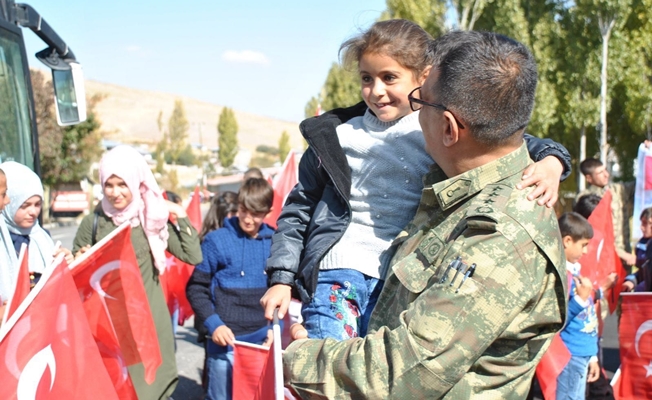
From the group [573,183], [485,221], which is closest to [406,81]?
[485,221]

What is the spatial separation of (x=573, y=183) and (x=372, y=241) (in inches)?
849

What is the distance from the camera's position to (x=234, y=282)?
502cm

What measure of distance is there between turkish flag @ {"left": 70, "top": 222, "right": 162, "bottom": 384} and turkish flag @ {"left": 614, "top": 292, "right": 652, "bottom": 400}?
8.52ft

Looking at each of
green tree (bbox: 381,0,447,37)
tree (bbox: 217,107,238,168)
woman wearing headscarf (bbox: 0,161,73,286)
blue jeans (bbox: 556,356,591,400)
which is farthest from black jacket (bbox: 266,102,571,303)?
tree (bbox: 217,107,238,168)

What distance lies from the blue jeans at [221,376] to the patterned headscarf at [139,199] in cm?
70

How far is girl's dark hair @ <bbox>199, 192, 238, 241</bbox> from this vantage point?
6566mm

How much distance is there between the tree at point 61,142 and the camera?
95.9 ft

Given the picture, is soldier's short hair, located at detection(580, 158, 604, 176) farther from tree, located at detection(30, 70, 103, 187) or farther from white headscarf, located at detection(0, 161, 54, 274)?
tree, located at detection(30, 70, 103, 187)

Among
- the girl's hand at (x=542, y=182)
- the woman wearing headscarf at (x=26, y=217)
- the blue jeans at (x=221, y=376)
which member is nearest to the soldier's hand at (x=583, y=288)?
the blue jeans at (x=221, y=376)

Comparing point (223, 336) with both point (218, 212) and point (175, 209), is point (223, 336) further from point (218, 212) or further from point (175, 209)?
point (218, 212)

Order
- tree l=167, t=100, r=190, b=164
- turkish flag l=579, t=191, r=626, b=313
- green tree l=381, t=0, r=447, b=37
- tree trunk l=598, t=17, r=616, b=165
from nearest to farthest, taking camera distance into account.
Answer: turkish flag l=579, t=191, r=626, b=313 < tree trunk l=598, t=17, r=616, b=165 < green tree l=381, t=0, r=447, b=37 < tree l=167, t=100, r=190, b=164

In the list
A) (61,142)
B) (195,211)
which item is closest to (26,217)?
(195,211)

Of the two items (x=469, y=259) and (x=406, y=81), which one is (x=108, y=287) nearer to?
(x=406, y=81)

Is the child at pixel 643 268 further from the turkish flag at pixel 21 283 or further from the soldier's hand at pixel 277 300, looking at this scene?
the turkish flag at pixel 21 283
